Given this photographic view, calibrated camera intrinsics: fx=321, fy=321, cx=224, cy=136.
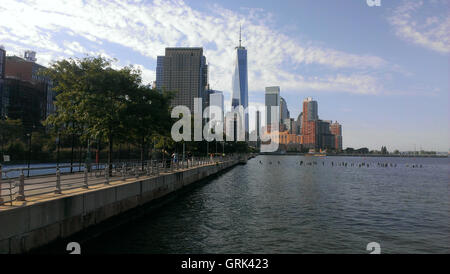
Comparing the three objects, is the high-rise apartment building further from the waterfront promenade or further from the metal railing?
the waterfront promenade

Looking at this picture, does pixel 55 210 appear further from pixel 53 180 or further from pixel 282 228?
pixel 282 228

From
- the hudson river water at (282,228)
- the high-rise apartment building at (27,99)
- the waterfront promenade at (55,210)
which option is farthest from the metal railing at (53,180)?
the high-rise apartment building at (27,99)

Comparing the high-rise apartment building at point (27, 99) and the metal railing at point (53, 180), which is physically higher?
the high-rise apartment building at point (27, 99)

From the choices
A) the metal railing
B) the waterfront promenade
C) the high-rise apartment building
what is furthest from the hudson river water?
the high-rise apartment building

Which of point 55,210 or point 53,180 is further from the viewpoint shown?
point 53,180

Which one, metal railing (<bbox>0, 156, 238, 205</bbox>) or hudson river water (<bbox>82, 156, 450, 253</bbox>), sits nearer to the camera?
metal railing (<bbox>0, 156, 238, 205</bbox>)

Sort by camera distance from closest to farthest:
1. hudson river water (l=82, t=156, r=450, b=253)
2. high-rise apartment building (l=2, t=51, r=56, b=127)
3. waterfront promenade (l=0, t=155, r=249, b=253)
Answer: waterfront promenade (l=0, t=155, r=249, b=253), hudson river water (l=82, t=156, r=450, b=253), high-rise apartment building (l=2, t=51, r=56, b=127)

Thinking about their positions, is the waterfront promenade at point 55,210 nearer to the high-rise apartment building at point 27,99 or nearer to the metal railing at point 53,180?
the metal railing at point 53,180

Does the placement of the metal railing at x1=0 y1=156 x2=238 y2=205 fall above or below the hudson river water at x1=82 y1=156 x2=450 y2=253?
above

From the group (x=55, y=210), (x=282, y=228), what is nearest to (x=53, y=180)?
(x=55, y=210)

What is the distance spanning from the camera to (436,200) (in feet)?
112

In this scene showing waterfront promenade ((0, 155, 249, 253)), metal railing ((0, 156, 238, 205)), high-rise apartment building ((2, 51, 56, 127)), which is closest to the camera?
waterfront promenade ((0, 155, 249, 253))
